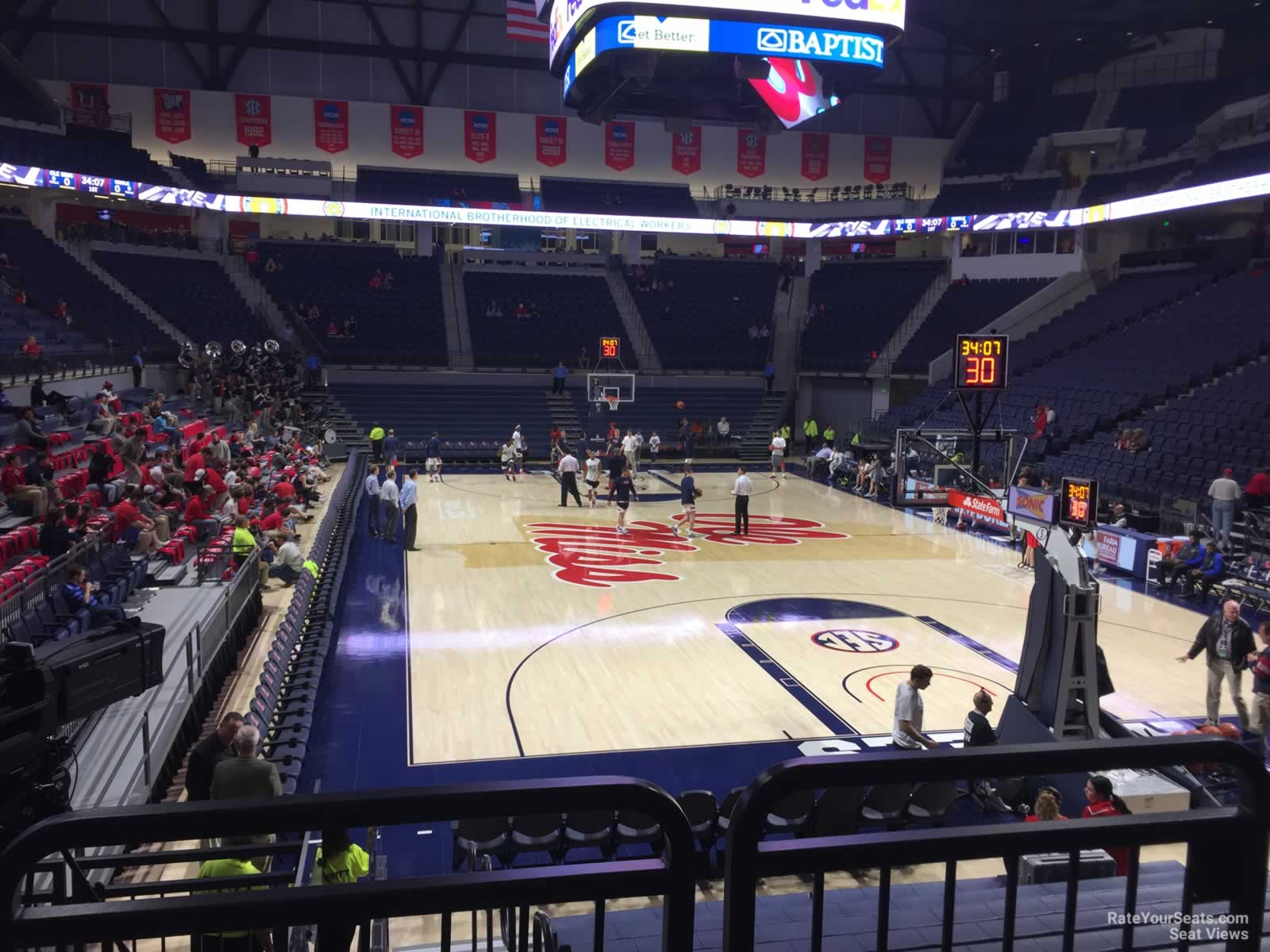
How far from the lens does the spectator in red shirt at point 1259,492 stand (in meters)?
18.2

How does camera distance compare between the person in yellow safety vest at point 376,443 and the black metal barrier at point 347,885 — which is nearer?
the black metal barrier at point 347,885

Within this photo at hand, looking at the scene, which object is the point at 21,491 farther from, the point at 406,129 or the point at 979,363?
the point at 406,129

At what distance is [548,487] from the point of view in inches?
1107

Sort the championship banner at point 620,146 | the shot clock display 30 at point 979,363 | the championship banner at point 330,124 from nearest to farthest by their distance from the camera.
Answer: the shot clock display 30 at point 979,363 < the championship banner at point 330,124 < the championship banner at point 620,146

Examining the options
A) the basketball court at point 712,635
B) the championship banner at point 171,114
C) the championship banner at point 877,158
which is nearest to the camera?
the basketball court at point 712,635

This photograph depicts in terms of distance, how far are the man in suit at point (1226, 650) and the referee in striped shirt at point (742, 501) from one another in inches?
439

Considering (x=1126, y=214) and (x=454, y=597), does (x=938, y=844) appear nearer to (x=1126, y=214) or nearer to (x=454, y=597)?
(x=454, y=597)

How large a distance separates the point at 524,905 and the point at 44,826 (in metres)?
0.80

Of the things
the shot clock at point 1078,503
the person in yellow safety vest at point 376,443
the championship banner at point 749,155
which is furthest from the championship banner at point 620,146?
the shot clock at point 1078,503

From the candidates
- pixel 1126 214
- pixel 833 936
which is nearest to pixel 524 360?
pixel 1126 214

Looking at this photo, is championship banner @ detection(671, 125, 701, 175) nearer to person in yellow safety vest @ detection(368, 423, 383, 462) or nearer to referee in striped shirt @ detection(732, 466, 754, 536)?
person in yellow safety vest @ detection(368, 423, 383, 462)

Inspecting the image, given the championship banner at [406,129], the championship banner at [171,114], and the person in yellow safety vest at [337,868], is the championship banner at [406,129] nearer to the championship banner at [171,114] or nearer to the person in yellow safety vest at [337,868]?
the championship banner at [171,114]

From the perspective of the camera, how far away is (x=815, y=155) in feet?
145

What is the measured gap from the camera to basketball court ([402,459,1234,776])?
10.9m
